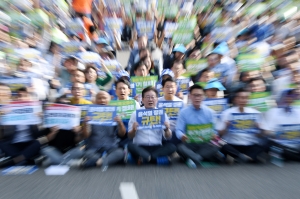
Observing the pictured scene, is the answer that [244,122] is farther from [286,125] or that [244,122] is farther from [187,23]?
[187,23]

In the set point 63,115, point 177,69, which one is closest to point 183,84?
point 177,69

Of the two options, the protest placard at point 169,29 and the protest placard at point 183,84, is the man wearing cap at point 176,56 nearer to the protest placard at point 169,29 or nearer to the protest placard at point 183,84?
the protest placard at point 183,84

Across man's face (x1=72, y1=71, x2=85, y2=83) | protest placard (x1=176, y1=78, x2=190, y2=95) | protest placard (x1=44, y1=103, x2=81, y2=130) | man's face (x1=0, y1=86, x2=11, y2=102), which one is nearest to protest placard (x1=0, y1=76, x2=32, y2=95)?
man's face (x1=0, y1=86, x2=11, y2=102)

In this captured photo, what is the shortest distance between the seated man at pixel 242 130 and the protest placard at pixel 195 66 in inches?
77.7

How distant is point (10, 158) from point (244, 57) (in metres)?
5.08

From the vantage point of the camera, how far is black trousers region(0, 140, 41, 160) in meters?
5.22

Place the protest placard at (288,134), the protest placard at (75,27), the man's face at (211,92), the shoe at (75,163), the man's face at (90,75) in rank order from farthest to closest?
the protest placard at (75,27)
the man's face at (90,75)
the man's face at (211,92)
the protest placard at (288,134)
the shoe at (75,163)

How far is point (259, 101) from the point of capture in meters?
5.77

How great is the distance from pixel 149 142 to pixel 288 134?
220cm

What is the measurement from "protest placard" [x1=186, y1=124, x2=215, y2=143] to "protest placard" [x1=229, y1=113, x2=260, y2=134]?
352 mm

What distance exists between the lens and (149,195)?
3760 millimetres

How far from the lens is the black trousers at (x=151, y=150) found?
5090 mm

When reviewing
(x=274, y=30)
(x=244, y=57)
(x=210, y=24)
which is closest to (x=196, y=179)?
(x=244, y=57)

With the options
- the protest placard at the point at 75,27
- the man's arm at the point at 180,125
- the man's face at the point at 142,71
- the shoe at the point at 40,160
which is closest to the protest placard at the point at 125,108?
the man's arm at the point at 180,125
